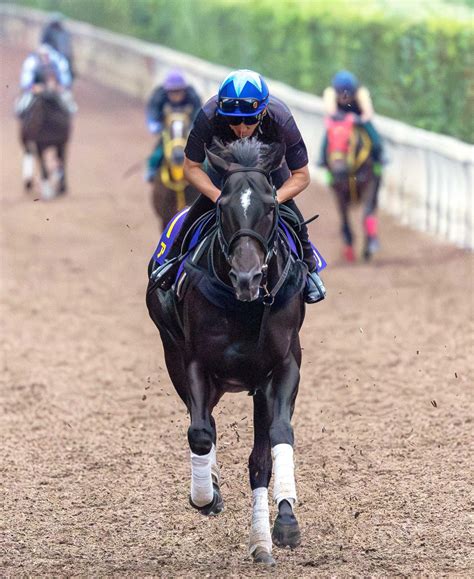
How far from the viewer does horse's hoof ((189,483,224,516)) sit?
675 cm

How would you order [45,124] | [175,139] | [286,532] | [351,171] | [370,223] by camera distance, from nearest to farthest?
1. [286,532]
2. [175,139]
3. [351,171]
4. [370,223]
5. [45,124]

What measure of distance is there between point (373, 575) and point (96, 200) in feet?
45.2

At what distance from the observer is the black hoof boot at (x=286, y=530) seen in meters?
6.28

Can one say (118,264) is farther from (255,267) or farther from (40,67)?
(255,267)

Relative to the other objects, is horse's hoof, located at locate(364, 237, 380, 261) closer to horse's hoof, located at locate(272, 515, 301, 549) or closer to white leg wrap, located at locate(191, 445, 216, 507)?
white leg wrap, located at locate(191, 445, 216, 507)

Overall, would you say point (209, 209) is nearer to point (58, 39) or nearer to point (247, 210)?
point (247, 210)

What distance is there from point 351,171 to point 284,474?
8561 mm

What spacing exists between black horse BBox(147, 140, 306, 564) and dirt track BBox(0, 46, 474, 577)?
371 mm

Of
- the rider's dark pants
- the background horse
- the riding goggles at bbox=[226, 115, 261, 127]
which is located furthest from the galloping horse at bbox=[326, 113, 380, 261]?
the riding goggles at bbox=[226, 115, 261, 127]

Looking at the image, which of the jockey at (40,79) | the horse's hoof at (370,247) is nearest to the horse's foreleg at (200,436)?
the horse's hoof at (370,247)

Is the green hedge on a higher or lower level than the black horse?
lower

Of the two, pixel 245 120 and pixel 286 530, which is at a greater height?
pixel 245 120

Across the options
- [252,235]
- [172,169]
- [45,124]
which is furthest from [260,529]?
[45,124]

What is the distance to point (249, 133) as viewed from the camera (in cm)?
643
